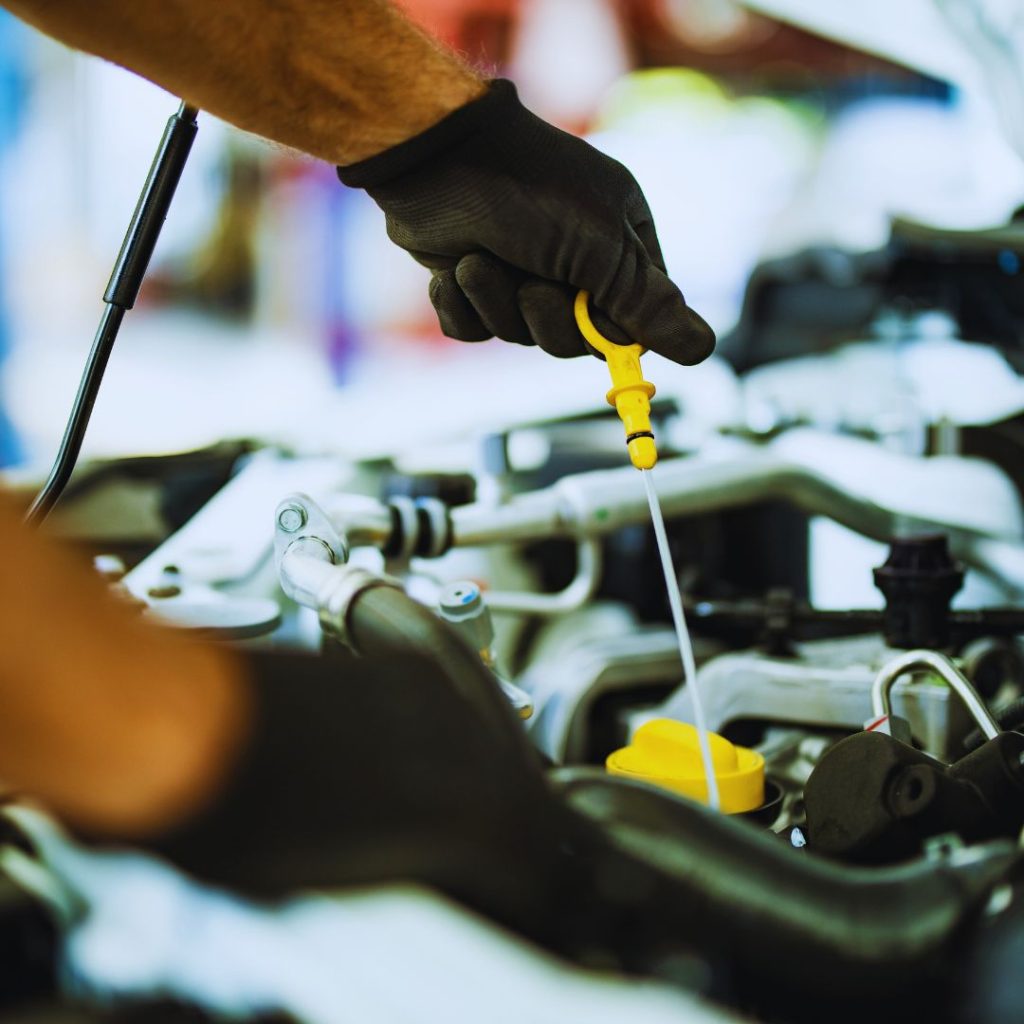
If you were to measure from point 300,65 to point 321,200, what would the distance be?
5.57m

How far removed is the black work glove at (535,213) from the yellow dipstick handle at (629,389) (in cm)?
1

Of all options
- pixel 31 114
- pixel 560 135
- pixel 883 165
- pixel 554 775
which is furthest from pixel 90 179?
pixel 554 775

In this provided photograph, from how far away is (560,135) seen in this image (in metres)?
0.86

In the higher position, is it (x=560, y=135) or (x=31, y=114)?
(x=31, y=114)

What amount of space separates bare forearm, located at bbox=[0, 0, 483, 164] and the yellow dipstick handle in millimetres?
181

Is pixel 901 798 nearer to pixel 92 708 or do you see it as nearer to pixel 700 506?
pixel 92 708

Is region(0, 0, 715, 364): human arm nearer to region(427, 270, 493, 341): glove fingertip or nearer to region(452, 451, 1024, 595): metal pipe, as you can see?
region(427, 270, 493, 341): glove fingertip

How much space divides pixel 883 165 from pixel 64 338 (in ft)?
13.1

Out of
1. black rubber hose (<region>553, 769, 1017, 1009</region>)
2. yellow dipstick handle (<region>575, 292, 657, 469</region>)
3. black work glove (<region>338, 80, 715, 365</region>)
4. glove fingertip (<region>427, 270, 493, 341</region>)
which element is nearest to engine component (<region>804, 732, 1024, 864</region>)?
black rubber hose (<region>553, 769, 1017, 1009</region>)

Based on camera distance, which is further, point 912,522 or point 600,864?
point 912,522

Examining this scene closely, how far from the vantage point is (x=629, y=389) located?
83 centimetres

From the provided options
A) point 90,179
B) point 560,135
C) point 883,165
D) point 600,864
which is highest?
point 90,179

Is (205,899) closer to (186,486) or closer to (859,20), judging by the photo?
(186,486)

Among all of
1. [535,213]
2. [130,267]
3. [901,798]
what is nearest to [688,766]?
[901,798]
